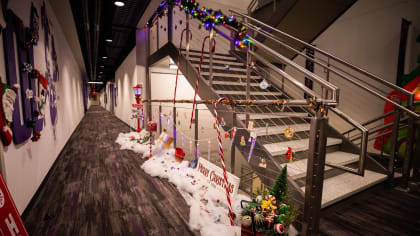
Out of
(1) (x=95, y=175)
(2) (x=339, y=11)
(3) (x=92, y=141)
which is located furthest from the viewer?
(3) (x=92, y=141)

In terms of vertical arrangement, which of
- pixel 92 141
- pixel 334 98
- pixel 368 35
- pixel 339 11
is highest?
pixel 339 11

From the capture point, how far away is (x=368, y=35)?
13.9ft

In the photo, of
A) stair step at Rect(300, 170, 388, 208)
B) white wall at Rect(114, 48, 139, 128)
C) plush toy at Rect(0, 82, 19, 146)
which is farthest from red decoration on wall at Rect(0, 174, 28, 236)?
white wall at Rect(114, 48, 139, 128)

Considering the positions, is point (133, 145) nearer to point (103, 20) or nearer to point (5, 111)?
point (103, 20)

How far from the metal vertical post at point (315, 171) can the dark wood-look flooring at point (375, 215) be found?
433 millimetres

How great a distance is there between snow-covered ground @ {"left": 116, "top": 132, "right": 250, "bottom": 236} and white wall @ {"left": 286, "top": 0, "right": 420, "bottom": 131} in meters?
3.86

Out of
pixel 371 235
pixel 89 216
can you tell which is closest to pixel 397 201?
pixel 371 235

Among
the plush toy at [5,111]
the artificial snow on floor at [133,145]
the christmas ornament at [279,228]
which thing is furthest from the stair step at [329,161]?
the artificial snow on floor at [133,145]

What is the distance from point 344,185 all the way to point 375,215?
38 cm

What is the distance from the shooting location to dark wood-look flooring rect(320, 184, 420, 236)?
1.80 m

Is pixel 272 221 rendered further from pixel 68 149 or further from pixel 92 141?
pixel 92 141

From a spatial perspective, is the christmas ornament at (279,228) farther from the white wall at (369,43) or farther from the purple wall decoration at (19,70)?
the white wall at (369,43)

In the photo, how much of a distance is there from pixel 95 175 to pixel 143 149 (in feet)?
4.27

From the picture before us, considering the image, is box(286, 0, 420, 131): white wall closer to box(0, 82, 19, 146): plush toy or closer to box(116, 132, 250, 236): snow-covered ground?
box(116, 132, 250, 236): snow-covered ground
